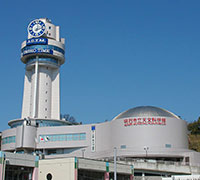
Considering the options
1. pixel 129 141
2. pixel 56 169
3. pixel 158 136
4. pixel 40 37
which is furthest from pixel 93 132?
pixel 56 169

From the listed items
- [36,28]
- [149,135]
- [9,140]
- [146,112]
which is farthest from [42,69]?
[149,135]

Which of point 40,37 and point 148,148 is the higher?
point 40,37

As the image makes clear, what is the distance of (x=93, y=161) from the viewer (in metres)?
53.5

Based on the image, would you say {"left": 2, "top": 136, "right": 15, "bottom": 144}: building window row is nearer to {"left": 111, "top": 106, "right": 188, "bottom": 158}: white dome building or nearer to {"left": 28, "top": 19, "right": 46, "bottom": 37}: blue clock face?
{"left": 111, "top": 106, "right": 188, "bottom": 158}: white dome building

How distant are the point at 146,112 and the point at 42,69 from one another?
4113 centimetres

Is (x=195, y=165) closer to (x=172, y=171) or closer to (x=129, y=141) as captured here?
(x=172, y=171)

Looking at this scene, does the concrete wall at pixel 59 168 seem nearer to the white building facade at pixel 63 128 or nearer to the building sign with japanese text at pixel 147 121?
the white building facade at pixel 63 128

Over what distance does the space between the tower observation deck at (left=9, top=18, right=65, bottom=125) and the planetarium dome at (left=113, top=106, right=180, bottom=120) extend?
28092 mm

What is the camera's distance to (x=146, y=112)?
8900 cm

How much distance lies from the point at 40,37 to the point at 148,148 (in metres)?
50.8

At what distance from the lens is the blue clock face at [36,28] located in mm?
114125

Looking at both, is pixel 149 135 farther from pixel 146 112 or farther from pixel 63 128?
pixel 63 128

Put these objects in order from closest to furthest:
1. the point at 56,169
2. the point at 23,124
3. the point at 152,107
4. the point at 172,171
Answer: the point at 56,169
the point at 172,171
the point at 152,107
the point at 23,124

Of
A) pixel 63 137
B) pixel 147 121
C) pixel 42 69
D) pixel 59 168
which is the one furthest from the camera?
pixel 42 69
